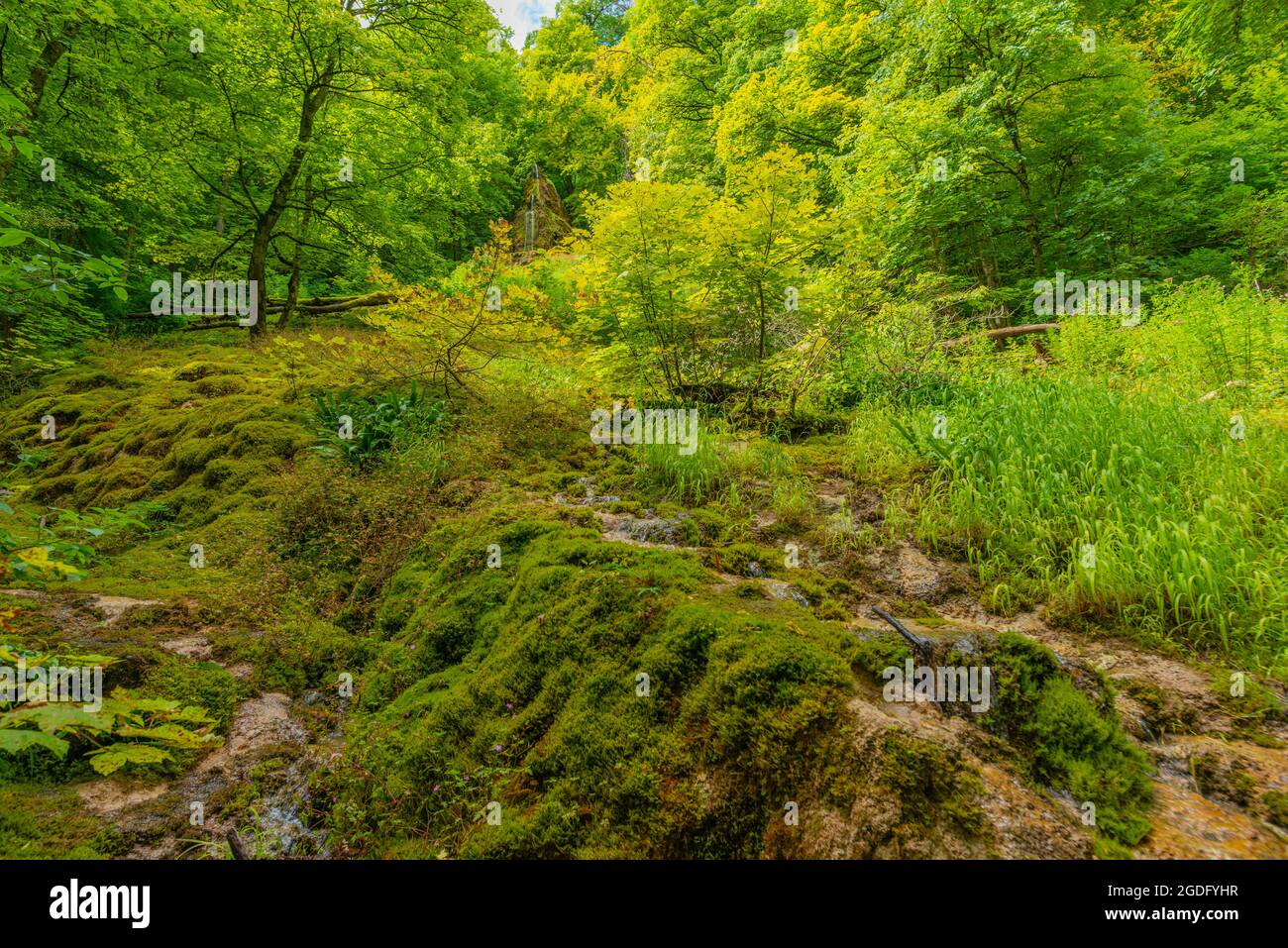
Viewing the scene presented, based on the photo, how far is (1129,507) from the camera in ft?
10.6

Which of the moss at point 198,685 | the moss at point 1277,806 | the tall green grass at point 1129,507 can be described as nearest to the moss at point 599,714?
the moss at point 198,685

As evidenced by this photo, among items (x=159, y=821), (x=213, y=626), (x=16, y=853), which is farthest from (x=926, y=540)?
(x=213, y=626)

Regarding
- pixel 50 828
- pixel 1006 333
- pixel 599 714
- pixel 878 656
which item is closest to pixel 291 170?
pixel 50 828

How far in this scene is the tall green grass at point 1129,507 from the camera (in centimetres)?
263

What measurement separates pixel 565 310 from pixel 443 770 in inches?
398

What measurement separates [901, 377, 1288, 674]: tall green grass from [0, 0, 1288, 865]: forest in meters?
0.03

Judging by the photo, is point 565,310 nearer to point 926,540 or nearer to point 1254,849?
point 926,540

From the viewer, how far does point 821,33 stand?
40.2 ft

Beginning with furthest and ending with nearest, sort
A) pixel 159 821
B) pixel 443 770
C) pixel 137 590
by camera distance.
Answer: pixel 137 590
pixel 443 770
pixel 159 821

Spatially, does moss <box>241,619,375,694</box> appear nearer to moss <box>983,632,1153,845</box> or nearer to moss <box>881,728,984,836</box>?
moss <box>881,728,984,836</box>

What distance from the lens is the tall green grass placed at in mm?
2627

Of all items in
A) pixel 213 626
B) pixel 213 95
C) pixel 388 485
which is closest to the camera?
pixel 213 626

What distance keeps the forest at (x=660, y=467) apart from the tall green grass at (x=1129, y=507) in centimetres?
3

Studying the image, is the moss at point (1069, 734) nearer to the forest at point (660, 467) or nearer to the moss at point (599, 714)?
the forest at point (660, 467)
